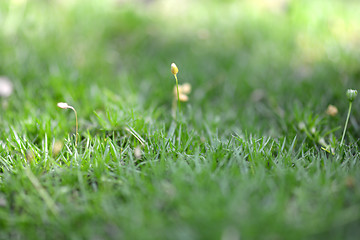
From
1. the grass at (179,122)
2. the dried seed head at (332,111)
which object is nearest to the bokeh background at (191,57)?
the grass at (179,122)

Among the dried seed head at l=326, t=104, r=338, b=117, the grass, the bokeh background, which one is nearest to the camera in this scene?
the grass

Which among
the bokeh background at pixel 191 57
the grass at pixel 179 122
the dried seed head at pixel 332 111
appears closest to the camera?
the grass at pixel 179 122

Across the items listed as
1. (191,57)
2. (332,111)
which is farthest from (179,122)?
(191,57)

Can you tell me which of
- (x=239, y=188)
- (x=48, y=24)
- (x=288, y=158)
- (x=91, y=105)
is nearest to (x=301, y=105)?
(x=288, y=158)

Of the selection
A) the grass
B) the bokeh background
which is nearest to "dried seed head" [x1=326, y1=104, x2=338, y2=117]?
the grass

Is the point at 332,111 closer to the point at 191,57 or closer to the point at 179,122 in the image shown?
the point at 179,122

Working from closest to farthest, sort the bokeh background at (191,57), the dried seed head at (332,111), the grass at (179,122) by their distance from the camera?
the grass at (179,122)
the dried seed head at (332,111)
the bokeh background at (191,57)

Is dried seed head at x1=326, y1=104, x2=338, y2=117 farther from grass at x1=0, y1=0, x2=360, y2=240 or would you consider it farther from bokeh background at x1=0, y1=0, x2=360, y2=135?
bokeh background at x1=0, y1=0, x2=360, y2=135

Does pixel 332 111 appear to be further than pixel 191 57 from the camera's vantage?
No

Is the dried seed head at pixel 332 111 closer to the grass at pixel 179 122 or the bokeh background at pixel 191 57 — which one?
the grass at pixel 179 122

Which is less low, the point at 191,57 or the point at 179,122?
the point at 191,57
